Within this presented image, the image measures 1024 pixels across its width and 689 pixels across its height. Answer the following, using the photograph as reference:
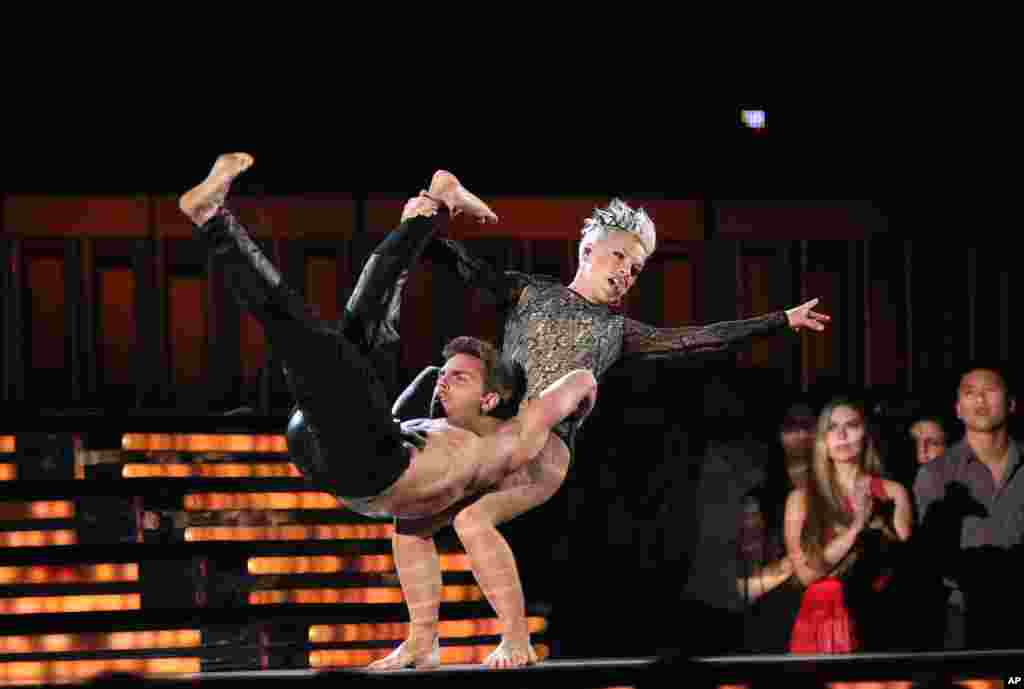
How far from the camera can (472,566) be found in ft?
16.1

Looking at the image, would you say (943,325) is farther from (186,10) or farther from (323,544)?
(186,10)

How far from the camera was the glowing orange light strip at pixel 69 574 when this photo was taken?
19.9 ft

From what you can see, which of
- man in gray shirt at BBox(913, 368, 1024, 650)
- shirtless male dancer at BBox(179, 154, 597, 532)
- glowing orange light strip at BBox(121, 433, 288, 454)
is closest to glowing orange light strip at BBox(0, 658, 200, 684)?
glowing orange light strip at BBox(121, 433, 288, 454)

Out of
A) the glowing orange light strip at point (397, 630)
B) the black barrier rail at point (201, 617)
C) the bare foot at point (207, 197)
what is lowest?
the glowing orange light strip at point (397, 630)

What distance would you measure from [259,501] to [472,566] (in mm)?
1763

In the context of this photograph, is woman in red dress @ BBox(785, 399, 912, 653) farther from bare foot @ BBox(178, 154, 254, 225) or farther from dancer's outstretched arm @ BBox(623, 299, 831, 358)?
bare foot @ BBox(178, 154, 254, 225)

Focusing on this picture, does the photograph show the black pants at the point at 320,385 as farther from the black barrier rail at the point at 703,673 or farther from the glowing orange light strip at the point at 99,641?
the glowing orange light strip at the point at 99,641

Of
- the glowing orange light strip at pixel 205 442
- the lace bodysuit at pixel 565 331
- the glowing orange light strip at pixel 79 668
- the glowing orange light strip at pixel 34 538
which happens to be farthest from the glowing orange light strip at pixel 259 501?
the lace bodysuit at pixel 565 331

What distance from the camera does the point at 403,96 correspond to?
7.66 metres

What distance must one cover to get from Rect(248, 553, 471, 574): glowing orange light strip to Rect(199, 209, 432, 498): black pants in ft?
5.62

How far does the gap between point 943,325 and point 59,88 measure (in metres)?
3.85

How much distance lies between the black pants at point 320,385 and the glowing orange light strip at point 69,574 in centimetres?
170

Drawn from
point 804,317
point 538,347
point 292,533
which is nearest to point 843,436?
point 804,317

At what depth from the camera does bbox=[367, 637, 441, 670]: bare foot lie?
4.77 metres
